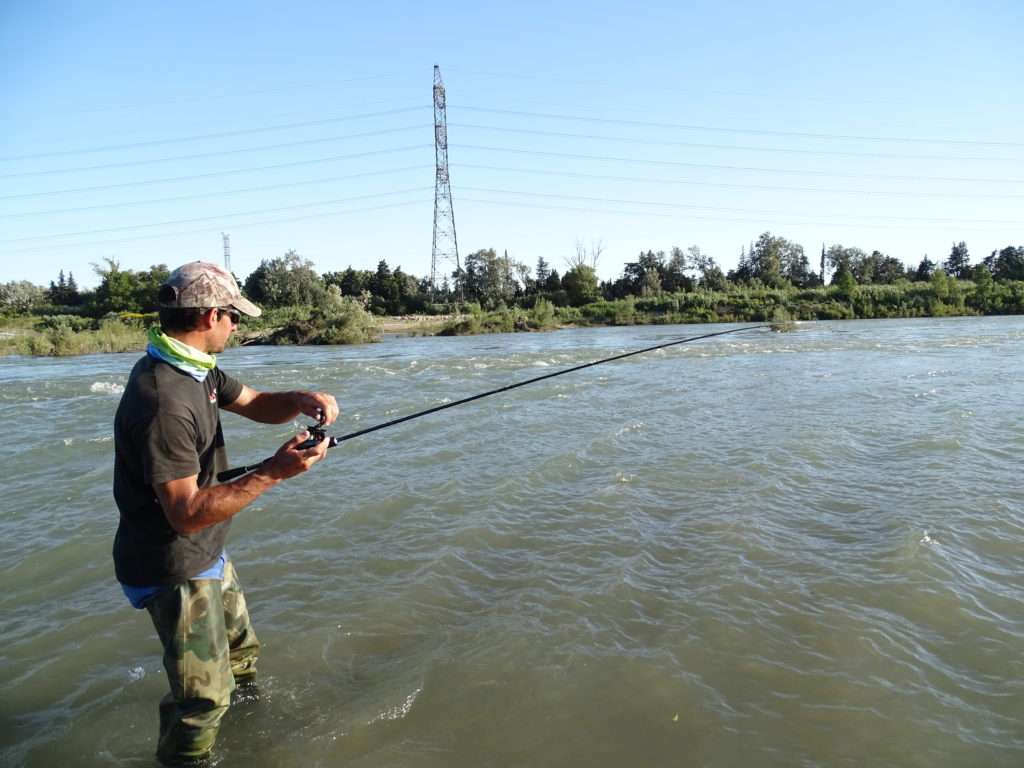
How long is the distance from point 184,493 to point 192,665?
766mm

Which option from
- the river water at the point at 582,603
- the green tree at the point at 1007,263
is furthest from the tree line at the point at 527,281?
the river water at the point at 582,603

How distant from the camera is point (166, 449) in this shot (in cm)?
237

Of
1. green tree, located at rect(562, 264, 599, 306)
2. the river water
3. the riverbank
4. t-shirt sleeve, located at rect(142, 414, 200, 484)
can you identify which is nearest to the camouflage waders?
the river water

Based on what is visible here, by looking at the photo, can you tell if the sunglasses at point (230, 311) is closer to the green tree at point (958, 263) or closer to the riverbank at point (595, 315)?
the riverbank at point (595, 315)

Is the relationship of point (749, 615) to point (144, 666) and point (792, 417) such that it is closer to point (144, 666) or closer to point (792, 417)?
point (144, 666)

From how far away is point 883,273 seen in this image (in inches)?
2881

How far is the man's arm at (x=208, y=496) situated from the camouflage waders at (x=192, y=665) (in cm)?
34

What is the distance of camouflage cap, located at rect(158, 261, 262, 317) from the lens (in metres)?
2.61

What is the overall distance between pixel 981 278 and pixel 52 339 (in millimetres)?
61903

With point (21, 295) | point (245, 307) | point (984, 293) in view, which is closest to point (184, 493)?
point (245, 307)

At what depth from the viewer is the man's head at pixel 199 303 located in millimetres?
2607

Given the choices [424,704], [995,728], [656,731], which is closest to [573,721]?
[656,731]

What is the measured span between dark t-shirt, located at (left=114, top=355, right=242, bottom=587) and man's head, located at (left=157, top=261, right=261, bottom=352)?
175 millimetres

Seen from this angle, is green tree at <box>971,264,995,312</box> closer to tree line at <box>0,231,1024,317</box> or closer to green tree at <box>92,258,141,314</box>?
tree line at <box>0,231,1024,317</box>
